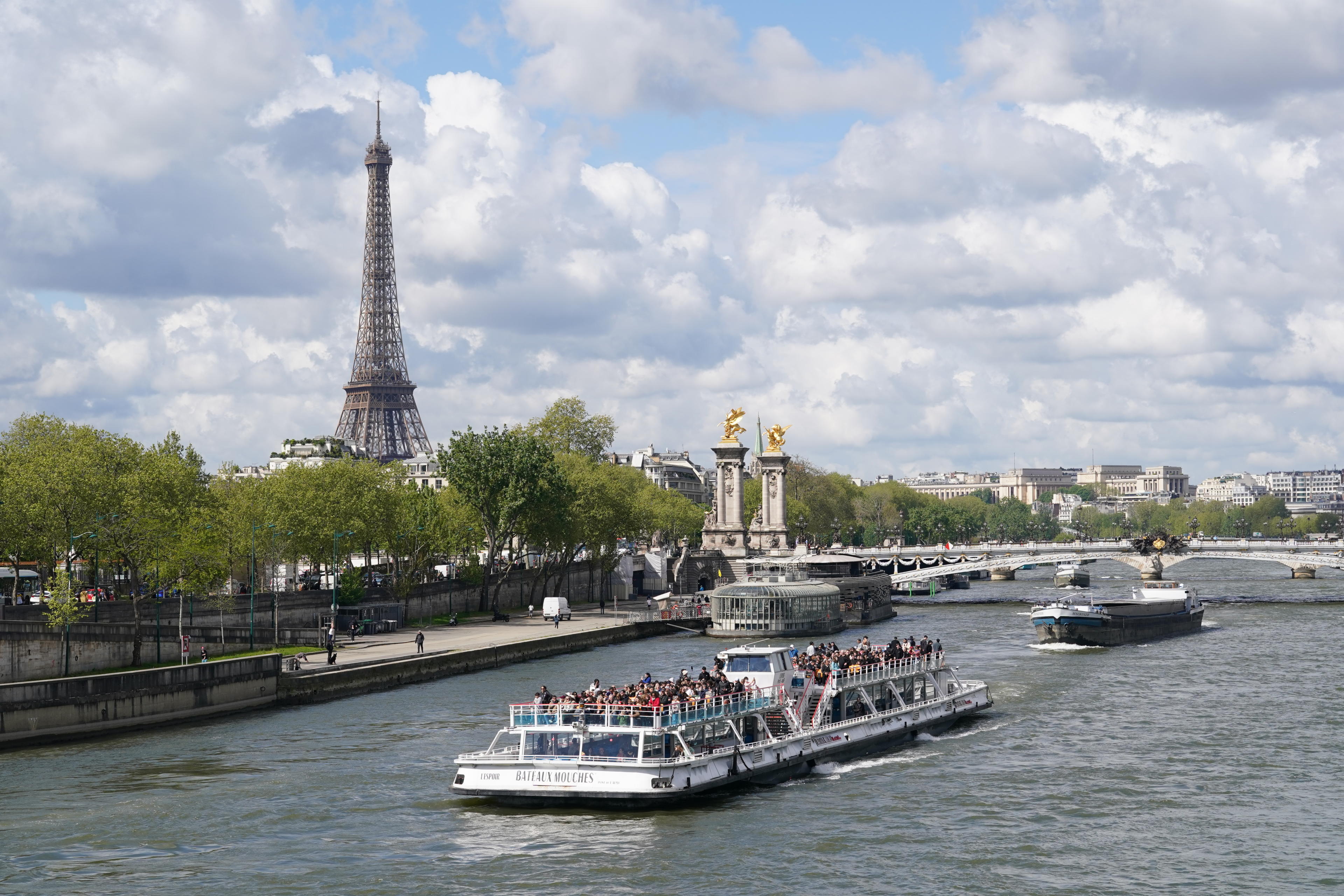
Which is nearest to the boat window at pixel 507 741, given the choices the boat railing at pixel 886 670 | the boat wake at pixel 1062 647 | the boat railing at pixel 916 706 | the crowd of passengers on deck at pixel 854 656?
the boat railing at pixel 916 706

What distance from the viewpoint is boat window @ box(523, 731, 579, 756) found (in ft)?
126

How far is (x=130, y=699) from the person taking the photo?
49.1 metres

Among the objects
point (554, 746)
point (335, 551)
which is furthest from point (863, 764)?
point (335, 551)

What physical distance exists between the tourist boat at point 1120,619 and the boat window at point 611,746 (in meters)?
48.5

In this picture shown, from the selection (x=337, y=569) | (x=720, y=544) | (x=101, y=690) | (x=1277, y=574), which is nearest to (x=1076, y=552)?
(x=720, y=544)

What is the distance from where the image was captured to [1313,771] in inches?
1702

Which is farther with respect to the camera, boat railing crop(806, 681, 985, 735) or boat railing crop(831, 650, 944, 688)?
boat railing crop(831, 650, 944, 688)

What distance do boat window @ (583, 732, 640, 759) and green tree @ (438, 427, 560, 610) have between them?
58347mm

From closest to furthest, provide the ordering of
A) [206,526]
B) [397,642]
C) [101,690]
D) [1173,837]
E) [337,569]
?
[1173,837]
[101,690]
[206,526]
[397,642]
[337,569]

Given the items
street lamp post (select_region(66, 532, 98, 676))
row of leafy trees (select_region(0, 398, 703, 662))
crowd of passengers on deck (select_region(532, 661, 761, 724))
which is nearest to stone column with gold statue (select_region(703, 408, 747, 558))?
row of leafy trees (select_region(0, 398, 703, 662))

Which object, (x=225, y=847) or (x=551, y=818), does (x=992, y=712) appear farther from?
(x=225, y=847)

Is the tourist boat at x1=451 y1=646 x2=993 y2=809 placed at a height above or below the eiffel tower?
below

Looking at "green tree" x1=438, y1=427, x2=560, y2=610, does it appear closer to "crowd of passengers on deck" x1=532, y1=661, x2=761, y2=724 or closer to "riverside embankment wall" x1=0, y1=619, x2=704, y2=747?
"riverside embankment wall" x1=0, y1=619, x2=704, y2=747

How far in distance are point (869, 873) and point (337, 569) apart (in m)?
54.5
